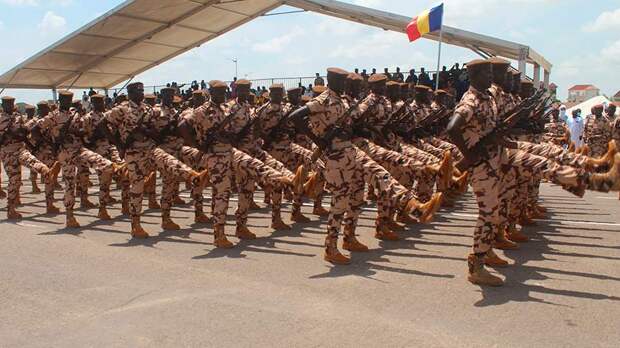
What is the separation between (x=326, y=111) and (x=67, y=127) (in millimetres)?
4644

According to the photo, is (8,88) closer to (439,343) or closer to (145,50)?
(145,50)

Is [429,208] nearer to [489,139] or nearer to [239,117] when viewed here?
[489,139]

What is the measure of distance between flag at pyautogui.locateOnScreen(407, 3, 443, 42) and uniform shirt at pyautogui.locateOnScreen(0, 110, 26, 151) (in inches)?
375

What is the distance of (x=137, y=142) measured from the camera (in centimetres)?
767

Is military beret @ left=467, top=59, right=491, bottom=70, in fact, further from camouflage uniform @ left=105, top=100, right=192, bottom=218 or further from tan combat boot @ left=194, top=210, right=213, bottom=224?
tan combat boot @ left=194, top=210, right=213, bottom=224

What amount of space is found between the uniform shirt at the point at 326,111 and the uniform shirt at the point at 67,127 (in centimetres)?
437

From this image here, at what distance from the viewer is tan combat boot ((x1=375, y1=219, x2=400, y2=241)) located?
6992 mm

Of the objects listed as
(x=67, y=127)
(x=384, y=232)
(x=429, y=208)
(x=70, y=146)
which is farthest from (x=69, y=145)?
(x=429, y=208)

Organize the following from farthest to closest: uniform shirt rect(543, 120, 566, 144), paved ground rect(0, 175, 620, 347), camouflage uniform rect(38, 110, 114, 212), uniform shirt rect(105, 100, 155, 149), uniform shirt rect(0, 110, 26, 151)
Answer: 1. uniform shirt rect(543, 120, 566, 144)
2. uniform shirt rect(0, 110, 26, 151)
3. camouflage uniform rect(38, 110, 114, 212)
4. uniform shirt rect(105, 100, 155, 149)
5. paved ground rect(0, 175, 620, 347)

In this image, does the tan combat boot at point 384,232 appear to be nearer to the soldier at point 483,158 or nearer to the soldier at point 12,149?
the soldier at point 483,158

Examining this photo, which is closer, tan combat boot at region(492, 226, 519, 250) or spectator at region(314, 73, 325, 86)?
tan combat boot at region(492, 226, 519, 250)

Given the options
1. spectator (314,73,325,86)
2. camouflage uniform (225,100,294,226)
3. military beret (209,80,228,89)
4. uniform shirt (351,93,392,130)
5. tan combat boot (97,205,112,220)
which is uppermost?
spectator (314,73,325,86)

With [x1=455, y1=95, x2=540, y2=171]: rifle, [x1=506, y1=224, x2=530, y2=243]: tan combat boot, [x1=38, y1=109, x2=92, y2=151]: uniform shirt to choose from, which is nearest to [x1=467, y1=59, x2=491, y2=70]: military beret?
[x1=455, y1=95, x2=540, y2=171]: rifle

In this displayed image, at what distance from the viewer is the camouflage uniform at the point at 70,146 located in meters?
8.15
